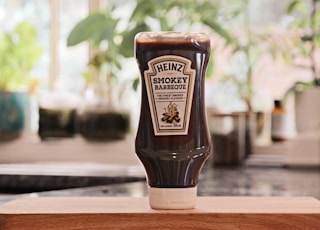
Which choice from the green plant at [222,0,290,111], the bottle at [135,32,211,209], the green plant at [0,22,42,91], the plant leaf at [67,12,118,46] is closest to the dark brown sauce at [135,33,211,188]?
the bottle at [135,32,211,209]

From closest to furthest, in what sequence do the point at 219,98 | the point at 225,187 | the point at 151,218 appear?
the point at 151,218
the point at 225,187
the point at 219,98

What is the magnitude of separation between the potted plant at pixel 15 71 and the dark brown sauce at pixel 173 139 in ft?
7.74

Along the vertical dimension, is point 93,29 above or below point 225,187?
above

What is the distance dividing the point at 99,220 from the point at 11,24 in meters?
3.08

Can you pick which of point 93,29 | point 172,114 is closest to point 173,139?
point 172,114

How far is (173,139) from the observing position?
3.05ft

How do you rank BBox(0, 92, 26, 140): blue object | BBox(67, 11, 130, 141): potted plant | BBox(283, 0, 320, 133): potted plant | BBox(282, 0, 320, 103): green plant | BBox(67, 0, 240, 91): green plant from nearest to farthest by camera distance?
BBox(67, 0, 240, 91): green plant → BBox(283, 0, 320, 133): potted plant → BBox(282, 0, 320, 103): green plant → BBox(67, 11, 130, 141): potted plant → BBox(0, 92, 26, 140): blue object

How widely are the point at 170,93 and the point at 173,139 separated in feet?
0.19

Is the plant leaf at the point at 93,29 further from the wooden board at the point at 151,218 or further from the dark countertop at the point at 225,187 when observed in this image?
the wooden board at the point at 151,218

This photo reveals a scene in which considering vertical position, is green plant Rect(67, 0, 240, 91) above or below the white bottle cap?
above

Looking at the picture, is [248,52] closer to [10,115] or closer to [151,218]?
[10,115]

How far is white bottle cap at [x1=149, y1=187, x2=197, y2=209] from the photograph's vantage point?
0.92 meters

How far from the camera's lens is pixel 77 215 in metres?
0.86

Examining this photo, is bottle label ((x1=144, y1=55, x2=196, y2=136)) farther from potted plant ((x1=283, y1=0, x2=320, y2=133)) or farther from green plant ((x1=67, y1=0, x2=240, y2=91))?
potted plant ((x1=283, y1=0, x2=320, y2=133))
